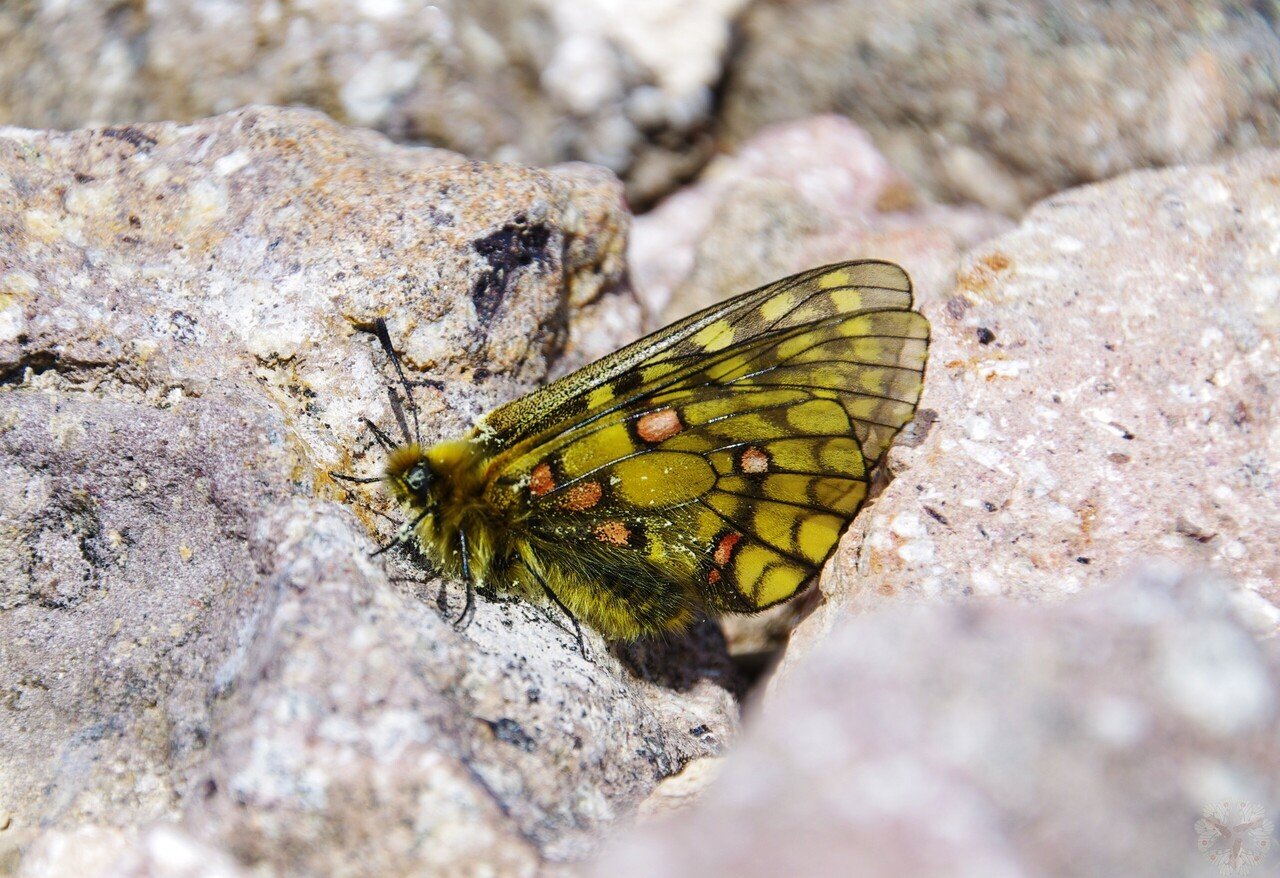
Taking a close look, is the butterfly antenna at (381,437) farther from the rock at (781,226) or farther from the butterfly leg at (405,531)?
the rock at (781,226)

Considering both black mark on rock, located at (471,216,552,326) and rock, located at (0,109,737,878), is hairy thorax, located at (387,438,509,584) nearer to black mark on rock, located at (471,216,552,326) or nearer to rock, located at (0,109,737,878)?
rock, located at (0,109,737,878)

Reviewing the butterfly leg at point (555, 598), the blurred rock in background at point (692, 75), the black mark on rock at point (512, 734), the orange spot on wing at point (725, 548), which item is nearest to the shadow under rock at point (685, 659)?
the butterfly leg at point (555, 598)

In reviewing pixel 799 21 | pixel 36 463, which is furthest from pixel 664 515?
pixel 799 21

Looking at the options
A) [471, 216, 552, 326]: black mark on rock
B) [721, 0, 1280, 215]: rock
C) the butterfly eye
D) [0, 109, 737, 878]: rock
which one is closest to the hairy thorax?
the butterfly eye

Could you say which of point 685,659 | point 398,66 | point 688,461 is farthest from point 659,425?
point 398,66

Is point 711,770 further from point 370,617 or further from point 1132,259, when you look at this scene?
point 1132,259

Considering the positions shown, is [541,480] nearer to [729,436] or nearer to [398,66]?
[729,436]
